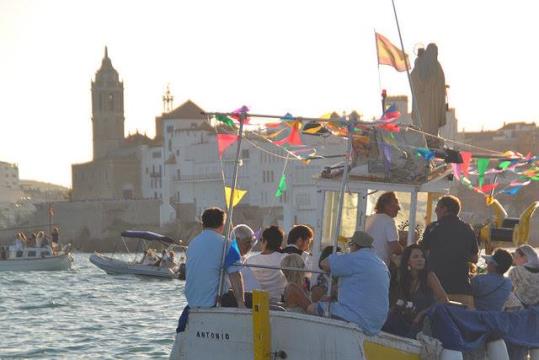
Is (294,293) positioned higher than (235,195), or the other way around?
(235,195)

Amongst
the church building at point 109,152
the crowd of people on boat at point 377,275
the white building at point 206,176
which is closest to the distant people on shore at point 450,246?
the crowd of people on boat at point 377,275

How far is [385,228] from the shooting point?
10812 millimetres

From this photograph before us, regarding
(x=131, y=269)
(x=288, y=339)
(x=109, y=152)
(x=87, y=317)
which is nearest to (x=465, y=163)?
(x=288, y=339)

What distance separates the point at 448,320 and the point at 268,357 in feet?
4.46

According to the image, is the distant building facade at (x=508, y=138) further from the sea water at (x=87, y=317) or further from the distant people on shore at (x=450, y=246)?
the distant people on shore at (x=450, y=246)

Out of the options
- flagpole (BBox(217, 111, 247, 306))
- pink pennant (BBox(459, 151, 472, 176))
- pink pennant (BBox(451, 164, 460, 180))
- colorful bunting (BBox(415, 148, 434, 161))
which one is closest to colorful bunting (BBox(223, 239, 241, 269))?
flagpole (BBox(217, 111, 247, 306))

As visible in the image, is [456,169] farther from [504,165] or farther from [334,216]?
[504,165]

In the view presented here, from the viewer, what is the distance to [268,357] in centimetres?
998

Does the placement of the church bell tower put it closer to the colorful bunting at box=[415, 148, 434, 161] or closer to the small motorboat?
the small motorboat

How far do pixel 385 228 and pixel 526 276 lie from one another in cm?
132

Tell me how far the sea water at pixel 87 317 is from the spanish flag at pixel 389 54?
8.35 metres

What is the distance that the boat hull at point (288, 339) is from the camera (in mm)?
9641

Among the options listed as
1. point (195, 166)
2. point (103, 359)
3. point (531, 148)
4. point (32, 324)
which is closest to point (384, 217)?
point (103, 359)

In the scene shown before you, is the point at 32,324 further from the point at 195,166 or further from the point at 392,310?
the point at 195,166
